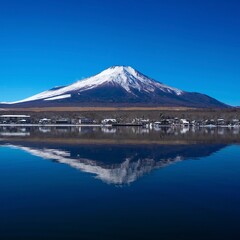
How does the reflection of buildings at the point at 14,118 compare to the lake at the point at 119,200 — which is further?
the reflection of buildings at the point at 14,118

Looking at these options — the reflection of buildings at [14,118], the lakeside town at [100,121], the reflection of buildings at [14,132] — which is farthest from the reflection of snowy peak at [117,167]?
the reflection of buildings at [14,118]

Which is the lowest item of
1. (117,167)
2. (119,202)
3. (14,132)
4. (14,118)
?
(119,202)

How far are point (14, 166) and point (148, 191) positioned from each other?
23.2 feet

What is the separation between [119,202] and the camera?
9625 millimetres

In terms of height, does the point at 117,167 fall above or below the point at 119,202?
above

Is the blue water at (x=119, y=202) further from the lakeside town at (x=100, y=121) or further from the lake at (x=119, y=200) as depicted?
the lakeside town at (x=100, y=121)

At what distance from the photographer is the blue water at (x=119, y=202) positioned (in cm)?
744

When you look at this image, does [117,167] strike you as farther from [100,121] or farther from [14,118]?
[14,118]

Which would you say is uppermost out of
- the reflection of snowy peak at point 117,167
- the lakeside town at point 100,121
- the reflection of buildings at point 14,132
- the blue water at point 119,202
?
the lakeside town at point 100,121

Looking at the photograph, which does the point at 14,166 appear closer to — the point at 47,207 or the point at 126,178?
the point at 126,178

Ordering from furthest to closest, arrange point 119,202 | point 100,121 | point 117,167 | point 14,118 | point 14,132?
point 14,118 → point 100,121 → point 14,132 → point 117,167 → point 119,202

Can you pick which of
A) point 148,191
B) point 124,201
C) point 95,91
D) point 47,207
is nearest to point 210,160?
point 148,191

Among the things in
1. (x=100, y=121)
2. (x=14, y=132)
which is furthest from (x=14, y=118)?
(x=14, y=132)

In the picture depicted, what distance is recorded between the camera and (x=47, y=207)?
9.16 metres
